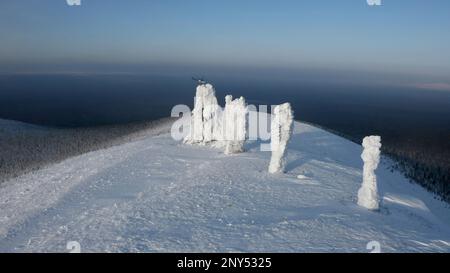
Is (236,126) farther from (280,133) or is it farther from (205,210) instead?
(205,210)

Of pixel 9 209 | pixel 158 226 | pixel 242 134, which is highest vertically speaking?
pixel 242 134

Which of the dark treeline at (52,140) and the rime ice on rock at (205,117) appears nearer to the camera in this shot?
the rime ice on rock at (205,117)

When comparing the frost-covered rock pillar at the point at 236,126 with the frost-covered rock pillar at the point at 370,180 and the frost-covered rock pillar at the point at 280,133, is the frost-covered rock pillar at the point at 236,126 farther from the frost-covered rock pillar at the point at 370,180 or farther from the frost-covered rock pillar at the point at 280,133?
the frost-covered rock pillar at the point at 370,180

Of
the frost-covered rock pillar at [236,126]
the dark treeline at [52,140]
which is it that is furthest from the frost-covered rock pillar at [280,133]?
the dark treeline at [52,140]

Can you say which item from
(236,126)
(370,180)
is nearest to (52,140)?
(236,126)

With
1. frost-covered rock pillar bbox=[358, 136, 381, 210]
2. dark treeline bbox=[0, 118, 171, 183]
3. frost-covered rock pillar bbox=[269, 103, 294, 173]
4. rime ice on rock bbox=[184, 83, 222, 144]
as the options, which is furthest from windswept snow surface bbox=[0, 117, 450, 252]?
dark treeline bbox=[0, 118, 171, 183]
